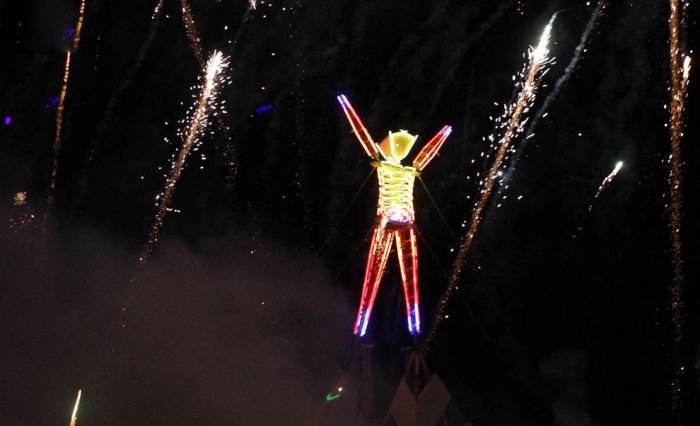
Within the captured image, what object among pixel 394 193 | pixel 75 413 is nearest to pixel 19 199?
pixel 75 413

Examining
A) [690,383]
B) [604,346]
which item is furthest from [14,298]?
[690,383]

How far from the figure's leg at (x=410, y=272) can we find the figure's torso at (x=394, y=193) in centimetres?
32

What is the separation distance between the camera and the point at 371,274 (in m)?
8.49

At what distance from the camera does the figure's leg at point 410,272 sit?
843 cm

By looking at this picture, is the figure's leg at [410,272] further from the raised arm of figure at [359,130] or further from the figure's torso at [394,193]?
the raised arm of figure at [359,130]

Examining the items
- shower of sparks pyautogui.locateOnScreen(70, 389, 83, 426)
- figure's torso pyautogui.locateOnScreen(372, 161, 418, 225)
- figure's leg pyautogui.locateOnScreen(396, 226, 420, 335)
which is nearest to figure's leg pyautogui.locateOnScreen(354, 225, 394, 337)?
figure's leg pyautogui.locateOnScreen(396, 226, 420, 335)

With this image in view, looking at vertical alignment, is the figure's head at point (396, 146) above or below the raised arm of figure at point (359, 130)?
below

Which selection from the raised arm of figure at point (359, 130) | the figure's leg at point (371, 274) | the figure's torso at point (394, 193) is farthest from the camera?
the figure's leg at point (371, 274)

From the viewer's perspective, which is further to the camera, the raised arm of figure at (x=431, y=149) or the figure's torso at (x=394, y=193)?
the raised arm of figure at (x=431, y=149)

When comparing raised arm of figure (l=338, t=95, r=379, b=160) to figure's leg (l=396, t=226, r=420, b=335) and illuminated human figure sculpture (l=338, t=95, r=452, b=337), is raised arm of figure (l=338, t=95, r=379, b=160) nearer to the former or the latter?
illuminated human figure sculpture (l=338, t=95, r=452, b=337)

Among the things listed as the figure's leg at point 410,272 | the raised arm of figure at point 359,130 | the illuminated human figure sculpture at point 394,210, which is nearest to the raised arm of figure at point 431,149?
the illuminated human figure sculpture at point 394,210

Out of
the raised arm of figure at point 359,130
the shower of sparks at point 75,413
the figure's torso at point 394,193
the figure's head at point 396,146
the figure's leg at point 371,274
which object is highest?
the raised arm of figure at point 359,130

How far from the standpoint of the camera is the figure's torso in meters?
8.09

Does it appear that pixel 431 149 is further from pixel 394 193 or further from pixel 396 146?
pixel 394 193
